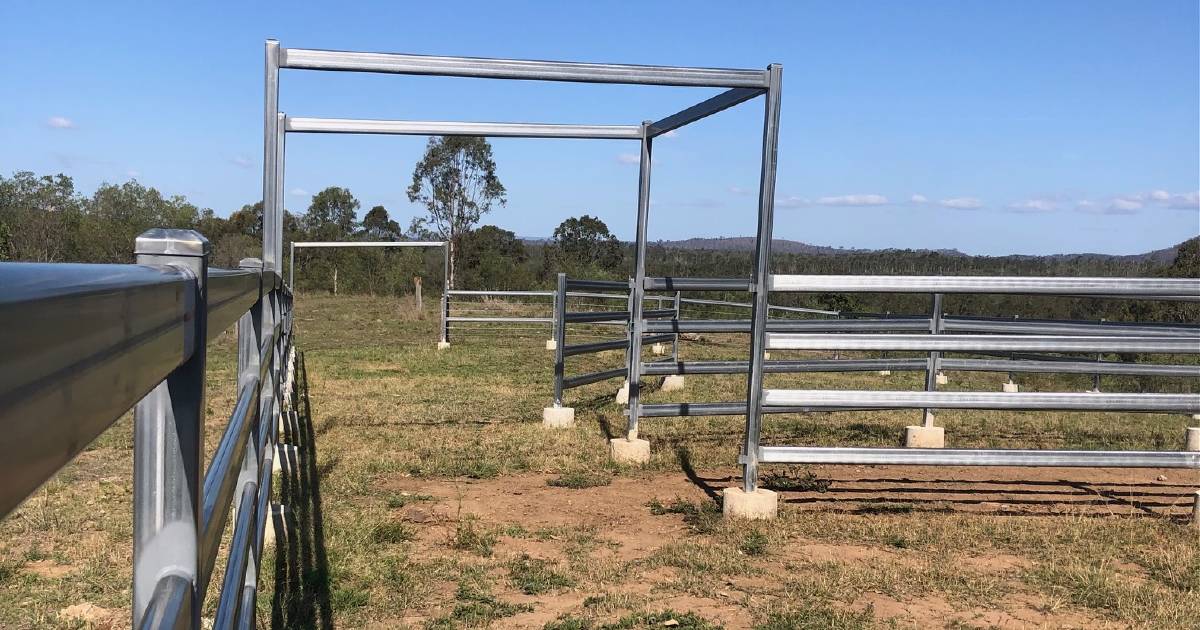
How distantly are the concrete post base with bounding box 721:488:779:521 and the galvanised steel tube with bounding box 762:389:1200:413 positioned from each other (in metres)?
0.46

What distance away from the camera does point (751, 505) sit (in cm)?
456

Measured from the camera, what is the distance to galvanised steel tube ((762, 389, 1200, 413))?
442 cm

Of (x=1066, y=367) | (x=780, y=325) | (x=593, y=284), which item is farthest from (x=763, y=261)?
(x=1066, y=367)

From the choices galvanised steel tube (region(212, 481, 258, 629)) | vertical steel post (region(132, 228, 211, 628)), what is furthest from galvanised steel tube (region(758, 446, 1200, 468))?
vertical steel post (region(132, 228, 211, 628))

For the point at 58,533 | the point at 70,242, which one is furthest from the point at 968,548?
the point at 70,242

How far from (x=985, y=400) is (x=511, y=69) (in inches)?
109

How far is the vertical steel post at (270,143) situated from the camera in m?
4.66

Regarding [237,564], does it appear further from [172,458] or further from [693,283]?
[693,283]

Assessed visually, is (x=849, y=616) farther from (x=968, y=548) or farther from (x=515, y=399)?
(x=515, y=399)

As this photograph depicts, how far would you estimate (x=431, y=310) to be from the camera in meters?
23.0

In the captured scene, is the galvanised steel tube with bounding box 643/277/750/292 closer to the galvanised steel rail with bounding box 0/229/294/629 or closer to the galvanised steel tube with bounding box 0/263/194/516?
the galvanised steel rail with bounding box 0/229/294/629

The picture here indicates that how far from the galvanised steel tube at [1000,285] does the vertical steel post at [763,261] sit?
233 mm

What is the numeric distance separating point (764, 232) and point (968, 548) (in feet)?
5.58

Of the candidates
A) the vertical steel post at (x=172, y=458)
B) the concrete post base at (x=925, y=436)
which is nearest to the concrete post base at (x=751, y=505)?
the concrete post base at (x=925, y=436)
